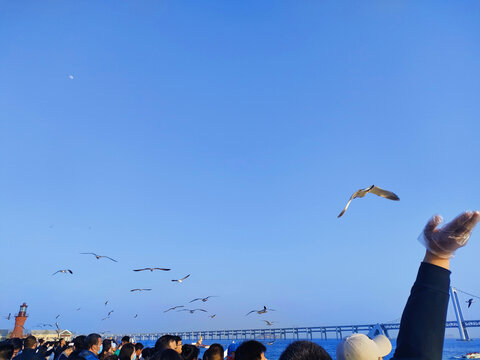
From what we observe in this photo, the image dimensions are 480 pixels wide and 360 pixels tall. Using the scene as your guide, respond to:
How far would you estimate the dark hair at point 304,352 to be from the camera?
1.75 metres

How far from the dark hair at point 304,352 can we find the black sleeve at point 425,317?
26.4 inches

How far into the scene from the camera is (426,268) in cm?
132

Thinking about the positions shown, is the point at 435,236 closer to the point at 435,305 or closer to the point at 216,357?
the point at 435,305

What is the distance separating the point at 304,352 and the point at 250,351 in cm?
240

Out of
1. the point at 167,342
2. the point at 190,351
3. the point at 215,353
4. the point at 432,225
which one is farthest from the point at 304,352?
the point at 190,351

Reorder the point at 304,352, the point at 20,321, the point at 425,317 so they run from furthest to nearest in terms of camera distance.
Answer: the point at 20,321
the point at 304,352
the point at 425,317

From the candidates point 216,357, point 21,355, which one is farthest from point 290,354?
point 21,355

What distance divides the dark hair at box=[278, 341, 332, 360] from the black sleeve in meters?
0.67

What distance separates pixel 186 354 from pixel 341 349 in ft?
19.7

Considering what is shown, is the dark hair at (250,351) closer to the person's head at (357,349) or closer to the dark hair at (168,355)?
the dark hair at (168,355)

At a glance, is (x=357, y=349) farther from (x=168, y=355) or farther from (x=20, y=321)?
(x=20, y=321)

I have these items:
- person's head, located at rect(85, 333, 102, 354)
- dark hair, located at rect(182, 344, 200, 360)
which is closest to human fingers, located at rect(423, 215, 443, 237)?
dark hair, located at rect(182, 344, 200, 360)

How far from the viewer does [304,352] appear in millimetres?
1771

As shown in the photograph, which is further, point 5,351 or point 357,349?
point 5,351
